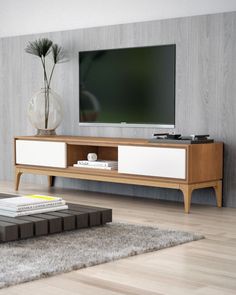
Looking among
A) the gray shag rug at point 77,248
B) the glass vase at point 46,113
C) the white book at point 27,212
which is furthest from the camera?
the glass vase at point 46,113

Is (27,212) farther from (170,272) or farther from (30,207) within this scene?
(170,272)

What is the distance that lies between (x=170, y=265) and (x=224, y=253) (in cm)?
43

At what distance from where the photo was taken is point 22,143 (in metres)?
6.33

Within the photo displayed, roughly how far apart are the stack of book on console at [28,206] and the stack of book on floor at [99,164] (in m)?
1.45

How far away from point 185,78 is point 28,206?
83.0 inches

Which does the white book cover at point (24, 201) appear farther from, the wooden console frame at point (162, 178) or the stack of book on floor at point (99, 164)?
the stack of book on floor at point (99, 164)

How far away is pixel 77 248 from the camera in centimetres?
365

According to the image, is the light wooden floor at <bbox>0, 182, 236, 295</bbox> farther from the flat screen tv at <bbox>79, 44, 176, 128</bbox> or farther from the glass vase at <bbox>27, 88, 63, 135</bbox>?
the glass vase at <bbox>27, 88, 63, 135</bbox>

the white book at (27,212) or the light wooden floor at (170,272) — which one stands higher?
the white book at (27,212)

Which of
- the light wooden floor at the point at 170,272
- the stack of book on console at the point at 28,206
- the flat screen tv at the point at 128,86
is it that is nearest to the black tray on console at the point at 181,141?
the flat screen tv at the point at 128,86

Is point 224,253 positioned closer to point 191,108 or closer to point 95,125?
point 191,108

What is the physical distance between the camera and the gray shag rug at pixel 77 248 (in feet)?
10.4

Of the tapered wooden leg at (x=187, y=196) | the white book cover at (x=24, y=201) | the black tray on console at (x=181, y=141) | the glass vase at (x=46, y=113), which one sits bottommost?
the tapered wooden leg at (x=187, y=196)

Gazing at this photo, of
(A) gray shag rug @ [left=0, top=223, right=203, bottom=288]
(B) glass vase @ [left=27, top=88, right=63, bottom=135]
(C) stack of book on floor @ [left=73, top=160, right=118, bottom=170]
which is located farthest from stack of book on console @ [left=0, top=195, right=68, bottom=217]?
(B) glass vase @ [left=27, top=88, right=63, bottom=135]
